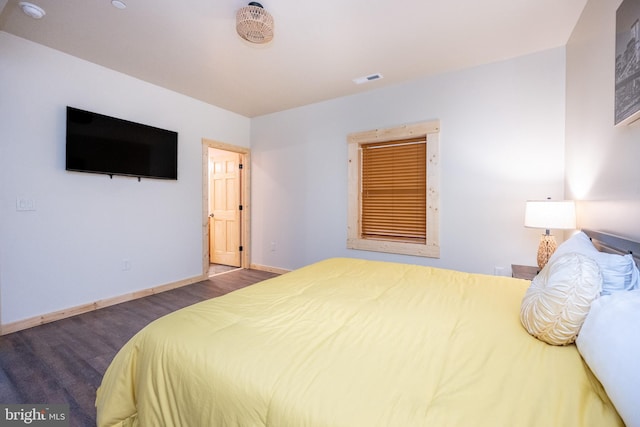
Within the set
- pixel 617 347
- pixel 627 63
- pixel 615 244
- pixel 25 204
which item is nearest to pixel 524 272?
pixel 615 244

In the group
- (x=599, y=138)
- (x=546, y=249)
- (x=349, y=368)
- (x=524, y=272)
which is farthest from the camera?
(x=524, y=272)

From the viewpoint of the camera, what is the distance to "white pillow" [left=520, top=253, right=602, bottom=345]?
0.99 metres

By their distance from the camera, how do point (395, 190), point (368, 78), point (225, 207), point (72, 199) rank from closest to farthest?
point (72, 199) → point (368, 78) → point (395, 190) → point (225, 207)

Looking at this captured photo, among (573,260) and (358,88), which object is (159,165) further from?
(573,260)

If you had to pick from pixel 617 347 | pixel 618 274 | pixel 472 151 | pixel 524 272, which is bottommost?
pixel 524 272

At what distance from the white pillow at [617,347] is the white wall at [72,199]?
407 cm

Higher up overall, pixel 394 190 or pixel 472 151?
pixel 472 151

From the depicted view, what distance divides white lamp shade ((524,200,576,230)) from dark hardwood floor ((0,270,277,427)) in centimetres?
335

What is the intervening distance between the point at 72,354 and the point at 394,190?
361 cm

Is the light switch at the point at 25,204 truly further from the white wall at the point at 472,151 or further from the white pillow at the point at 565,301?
the white pillow at the point at 565,301

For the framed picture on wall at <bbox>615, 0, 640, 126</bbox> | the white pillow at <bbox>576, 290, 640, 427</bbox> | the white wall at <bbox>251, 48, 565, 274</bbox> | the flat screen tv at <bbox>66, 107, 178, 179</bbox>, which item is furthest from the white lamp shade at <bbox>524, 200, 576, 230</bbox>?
the flat screen tv at <bbox>66, 107, 178, 179</bbox>

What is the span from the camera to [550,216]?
2178 mm

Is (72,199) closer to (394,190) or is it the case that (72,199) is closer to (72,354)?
(72,354)

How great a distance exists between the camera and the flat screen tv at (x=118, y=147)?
2.87 m
